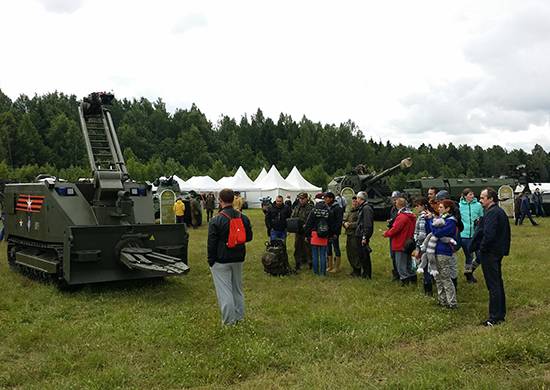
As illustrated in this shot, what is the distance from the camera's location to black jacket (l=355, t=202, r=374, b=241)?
388 inches

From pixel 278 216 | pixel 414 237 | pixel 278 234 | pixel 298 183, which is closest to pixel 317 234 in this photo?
pixel 278 216

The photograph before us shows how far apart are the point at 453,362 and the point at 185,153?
248ft

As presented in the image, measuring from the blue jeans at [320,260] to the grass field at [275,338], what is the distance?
804 mm

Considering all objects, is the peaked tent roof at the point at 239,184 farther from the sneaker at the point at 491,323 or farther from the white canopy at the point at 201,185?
the sneaker at the point at 491,323

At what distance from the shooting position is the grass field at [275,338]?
17.0 ft

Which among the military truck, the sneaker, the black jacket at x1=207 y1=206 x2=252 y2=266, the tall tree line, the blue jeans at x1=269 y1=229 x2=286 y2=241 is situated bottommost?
the sneaker

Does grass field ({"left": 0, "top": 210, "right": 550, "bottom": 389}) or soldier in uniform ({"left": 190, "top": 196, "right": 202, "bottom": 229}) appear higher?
soldier in uniform ({"left": 190, "top": 196, "right": 202, "bottom": 229})

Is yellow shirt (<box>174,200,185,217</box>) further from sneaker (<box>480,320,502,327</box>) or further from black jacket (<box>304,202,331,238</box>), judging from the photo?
sneaker (<box>480,320,502,327</box>)

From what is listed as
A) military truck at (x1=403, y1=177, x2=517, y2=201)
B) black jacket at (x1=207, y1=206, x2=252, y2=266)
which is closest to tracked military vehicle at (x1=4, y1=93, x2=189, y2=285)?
black jacket at (x1=207, y1=206, x2=252, y2=266)

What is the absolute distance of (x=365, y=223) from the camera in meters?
9.90

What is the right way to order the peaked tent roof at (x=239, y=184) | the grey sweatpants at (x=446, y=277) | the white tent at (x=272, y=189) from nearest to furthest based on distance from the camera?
1. the grey sweatpants at (x=446, y=277)
2. the white tent at (x=272, y=189)
3. the peaked tent roof at (x=239, y=184)

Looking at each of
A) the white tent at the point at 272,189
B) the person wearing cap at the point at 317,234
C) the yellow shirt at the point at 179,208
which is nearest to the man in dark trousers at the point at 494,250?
the person wearing cap at the point at 317,234

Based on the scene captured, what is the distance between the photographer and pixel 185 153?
79188 millimetres

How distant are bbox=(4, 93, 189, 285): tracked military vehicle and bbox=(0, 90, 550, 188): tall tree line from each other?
45.7m
